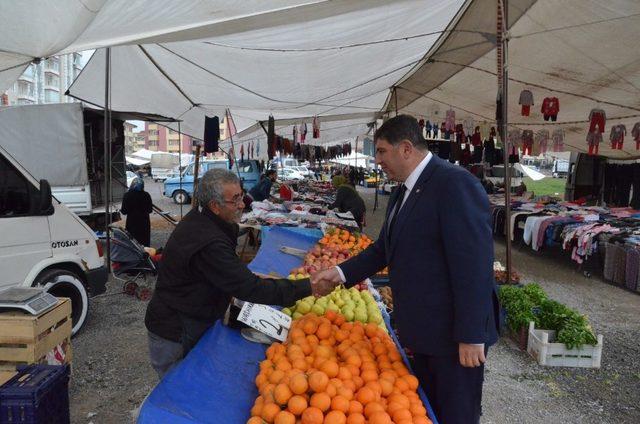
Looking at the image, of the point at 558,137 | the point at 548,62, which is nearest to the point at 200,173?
the point at 558,137

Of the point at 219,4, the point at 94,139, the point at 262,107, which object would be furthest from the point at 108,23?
the point at 94,139

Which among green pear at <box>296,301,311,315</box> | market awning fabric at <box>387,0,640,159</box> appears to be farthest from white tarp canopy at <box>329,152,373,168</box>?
green pear at <box>296,301,311,315</box>

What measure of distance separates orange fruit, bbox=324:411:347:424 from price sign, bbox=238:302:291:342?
0.91 metres

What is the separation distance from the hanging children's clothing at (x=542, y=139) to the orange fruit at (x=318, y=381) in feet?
38.1

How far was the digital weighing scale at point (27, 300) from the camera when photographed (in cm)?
334

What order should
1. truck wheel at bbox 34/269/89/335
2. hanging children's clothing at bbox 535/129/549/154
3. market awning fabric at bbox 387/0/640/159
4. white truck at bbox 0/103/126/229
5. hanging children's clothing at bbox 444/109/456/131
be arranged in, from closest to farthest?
1. truck wheel at bbox 34/269/89/335
2. market awning fabric at bbox 387/0/640/159
3. white truck at bbox 0/103/126/229
4. hanging children's clothing at bbox 444/109/456/131
5. hanging children's clothing at bbox 535/129/549/154

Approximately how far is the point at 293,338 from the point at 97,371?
2.84 metres

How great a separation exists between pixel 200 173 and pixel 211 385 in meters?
19.0

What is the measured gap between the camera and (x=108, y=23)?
102 inches

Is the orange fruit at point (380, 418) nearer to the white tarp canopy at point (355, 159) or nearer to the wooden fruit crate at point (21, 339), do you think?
the wooden fruit crate at point (21, 339)

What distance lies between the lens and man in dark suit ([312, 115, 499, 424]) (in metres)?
1.90

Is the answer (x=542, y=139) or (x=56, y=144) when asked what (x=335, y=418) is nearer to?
(x=56, y=144)

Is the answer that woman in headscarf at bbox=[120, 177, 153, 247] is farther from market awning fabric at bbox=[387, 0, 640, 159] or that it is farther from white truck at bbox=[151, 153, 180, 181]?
white truck at bbox=[151, 153, 180, 181]

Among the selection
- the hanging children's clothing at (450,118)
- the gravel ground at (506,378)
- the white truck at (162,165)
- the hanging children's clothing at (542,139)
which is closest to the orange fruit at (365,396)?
the gravel ground at (506,378)
